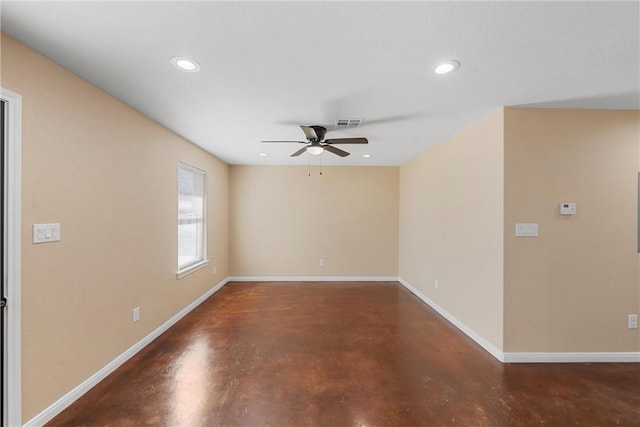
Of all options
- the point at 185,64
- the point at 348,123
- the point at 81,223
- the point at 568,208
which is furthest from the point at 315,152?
the point at 568,208

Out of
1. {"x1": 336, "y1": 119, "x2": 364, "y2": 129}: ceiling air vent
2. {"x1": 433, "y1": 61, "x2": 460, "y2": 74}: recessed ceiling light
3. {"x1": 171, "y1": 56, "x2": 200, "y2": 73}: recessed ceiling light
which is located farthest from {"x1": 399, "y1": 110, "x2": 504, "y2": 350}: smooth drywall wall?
{"x1": 171, "y1": 56, "x2": 200, "y2": 73}: recessed ceiling light

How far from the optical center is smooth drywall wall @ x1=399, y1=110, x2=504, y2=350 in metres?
2.54

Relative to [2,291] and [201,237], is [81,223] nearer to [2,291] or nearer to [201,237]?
[2,291]

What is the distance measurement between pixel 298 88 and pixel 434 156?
263 centimetres

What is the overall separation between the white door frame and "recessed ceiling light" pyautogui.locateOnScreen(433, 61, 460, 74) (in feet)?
8.81

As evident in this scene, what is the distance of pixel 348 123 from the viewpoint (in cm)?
284

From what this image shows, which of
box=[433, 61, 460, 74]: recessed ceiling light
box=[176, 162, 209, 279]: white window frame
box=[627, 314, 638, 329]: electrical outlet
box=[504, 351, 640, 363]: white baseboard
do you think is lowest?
box=[504, 351, 640, 363]: white baseboard

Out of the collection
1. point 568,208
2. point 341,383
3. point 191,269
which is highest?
point 568,208

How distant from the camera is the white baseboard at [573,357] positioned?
242 centimetres

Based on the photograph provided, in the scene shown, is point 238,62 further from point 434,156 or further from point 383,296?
point 383,296

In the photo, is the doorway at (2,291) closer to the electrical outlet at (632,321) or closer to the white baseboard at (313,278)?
the white baseboard at (313,278)

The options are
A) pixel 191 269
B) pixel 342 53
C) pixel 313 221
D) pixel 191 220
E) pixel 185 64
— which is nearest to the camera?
pixel 342 53

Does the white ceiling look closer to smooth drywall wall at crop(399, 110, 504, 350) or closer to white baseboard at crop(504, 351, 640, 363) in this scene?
smooth drywall wall at crop(399, 110, 504, 350)

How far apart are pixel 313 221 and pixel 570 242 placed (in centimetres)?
388
